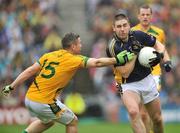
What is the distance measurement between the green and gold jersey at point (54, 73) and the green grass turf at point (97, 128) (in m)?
4.82

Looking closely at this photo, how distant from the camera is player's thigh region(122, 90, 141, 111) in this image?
35.8 feet

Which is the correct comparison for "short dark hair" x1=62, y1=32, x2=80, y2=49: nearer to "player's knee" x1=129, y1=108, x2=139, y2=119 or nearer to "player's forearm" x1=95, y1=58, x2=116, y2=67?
"player's forearm" x1=95, y1=58, x2=116, y2=67

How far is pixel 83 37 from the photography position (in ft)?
72.2

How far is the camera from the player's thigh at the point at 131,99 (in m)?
10.9

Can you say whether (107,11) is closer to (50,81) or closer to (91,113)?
(91,113)

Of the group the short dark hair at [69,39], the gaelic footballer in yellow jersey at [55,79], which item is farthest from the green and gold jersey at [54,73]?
the short dark hair at [69,39]

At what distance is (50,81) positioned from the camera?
1119 centimetres

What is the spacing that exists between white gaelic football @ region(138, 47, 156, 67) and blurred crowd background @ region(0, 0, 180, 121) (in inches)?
336

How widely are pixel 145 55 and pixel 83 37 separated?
11.2 metres

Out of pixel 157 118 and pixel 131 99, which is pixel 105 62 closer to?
pixel 131 99

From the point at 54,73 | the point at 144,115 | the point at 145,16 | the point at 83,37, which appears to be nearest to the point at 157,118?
the point at 144,115

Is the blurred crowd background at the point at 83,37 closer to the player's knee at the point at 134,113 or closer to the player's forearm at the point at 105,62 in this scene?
the player's forearm at the point at 105,62

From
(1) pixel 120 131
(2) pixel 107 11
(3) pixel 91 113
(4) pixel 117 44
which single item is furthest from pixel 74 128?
(2) pixel 107 11

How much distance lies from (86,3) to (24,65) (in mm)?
4044
